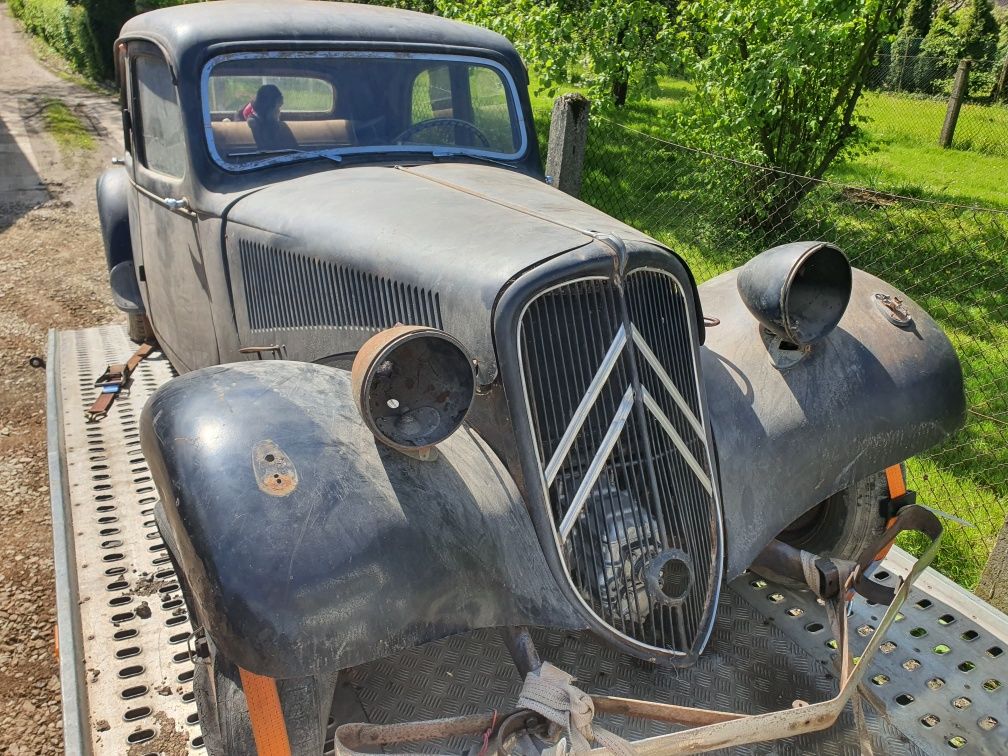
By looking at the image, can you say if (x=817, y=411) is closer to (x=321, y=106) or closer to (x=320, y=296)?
(x=320, y=296)

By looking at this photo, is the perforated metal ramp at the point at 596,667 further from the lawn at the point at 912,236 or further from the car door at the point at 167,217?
the lawn at the point at 912,236

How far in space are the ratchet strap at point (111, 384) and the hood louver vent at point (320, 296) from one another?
125cm

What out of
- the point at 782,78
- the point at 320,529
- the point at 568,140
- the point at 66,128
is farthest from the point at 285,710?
the point at 66,128

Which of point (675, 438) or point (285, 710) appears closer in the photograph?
point (285, 710)

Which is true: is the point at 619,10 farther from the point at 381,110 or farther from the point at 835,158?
the point at 381,110

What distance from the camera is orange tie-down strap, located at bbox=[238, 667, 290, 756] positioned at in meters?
1.88

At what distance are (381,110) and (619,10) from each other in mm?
3841

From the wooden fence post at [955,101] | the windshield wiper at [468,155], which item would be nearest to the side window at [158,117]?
the windshield wiper at [468,155]

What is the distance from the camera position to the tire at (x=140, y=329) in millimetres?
4961

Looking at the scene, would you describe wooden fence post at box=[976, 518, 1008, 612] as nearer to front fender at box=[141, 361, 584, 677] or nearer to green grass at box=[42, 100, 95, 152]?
front fender at box=[141, 361, 584, 677]

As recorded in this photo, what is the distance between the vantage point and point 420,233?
2.51m

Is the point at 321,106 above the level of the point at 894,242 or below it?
above

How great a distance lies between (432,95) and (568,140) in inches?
83.9

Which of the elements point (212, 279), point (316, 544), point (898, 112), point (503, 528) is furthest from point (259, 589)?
point (898, 112)
